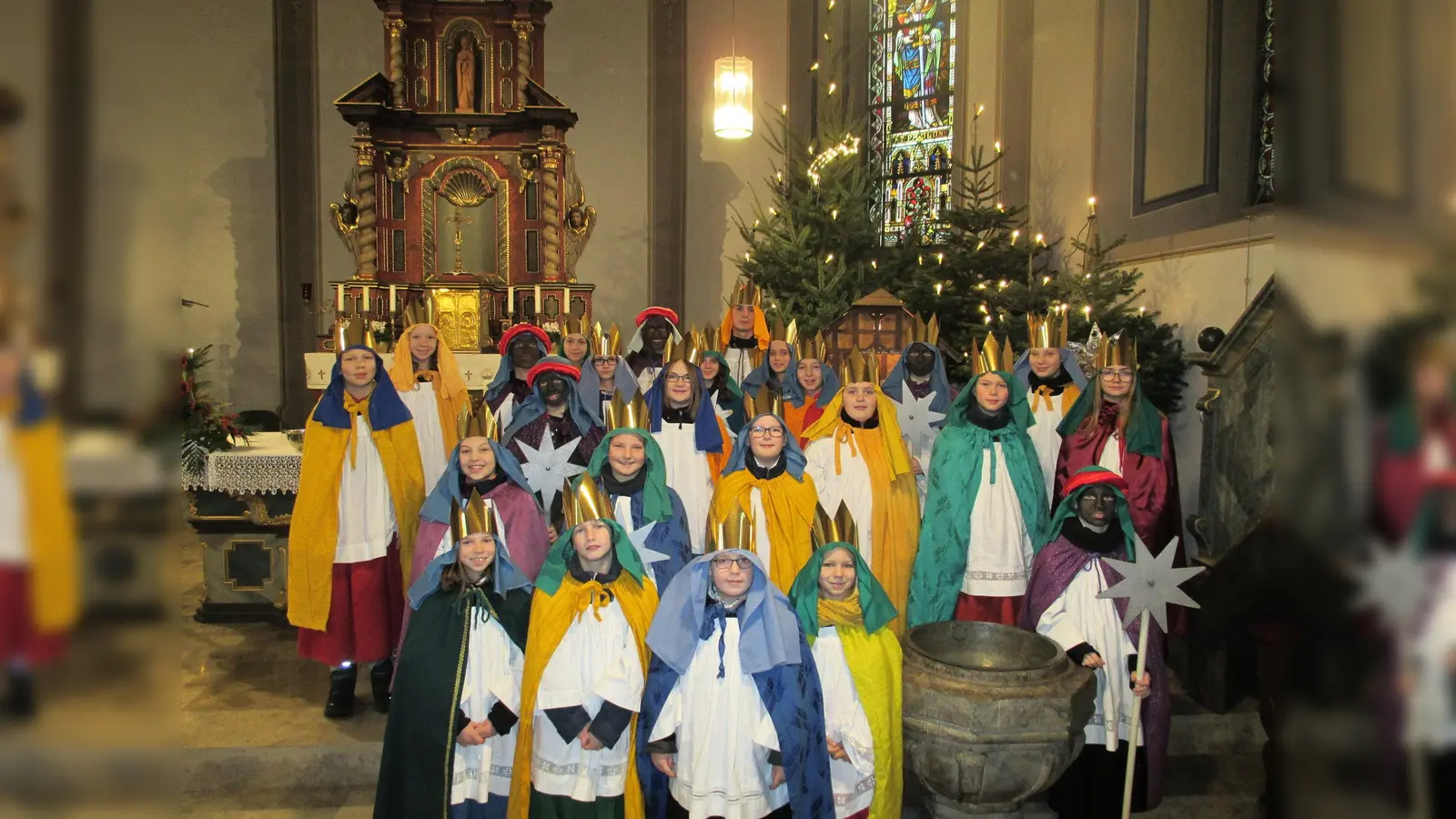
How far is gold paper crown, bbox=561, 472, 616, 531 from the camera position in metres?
4.11

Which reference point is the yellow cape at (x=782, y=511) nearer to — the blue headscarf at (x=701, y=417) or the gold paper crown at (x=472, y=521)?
the blue headscarf at (x=701, y=417)

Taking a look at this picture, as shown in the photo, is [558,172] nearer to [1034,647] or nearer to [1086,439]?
[1086,439]

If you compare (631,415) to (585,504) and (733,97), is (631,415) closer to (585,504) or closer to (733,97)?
(585,504)

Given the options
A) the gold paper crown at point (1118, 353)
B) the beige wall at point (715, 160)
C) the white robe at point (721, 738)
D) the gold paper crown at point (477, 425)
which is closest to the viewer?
the white robe at point (721, 738)

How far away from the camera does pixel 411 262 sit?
11.5m

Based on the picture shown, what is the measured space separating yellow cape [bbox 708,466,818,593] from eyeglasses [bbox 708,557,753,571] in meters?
1.06

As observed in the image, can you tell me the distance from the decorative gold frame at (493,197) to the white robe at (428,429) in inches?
220

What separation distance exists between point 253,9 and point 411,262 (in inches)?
164

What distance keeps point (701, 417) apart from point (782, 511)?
→ 3.13 feet

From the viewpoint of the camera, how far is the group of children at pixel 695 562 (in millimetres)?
3875

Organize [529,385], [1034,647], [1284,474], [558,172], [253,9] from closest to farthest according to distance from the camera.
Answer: [1284,474]
[1034,647]
[529,385]
[558,172]
[253,9]

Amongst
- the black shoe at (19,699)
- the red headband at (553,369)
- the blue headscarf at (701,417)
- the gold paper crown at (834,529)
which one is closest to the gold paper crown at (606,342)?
the red headband at (553,369)

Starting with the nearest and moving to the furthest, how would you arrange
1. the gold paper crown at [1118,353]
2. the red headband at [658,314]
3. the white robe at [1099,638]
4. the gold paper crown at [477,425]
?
the white robe at [1099,638]
the gold paper crown at [477,425]
the gold paper crown at [1118,353]
the red headband at [658,314]

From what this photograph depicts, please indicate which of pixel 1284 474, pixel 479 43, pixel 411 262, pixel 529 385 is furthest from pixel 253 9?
pixel 1284 474
